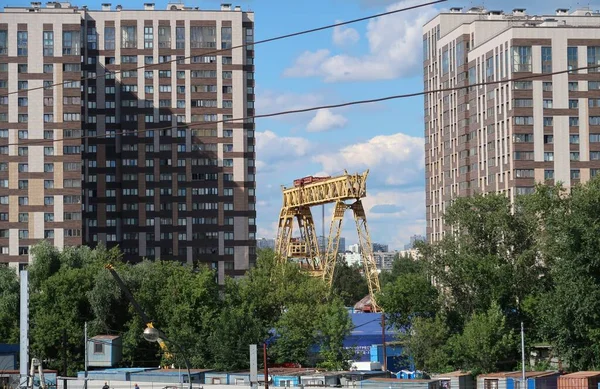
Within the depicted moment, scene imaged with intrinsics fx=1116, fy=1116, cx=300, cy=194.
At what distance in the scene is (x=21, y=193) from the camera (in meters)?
Answer: 136

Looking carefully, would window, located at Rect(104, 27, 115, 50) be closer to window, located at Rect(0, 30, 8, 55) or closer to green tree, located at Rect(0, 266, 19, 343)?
window, located at Rect(0, 30, 8, 55)

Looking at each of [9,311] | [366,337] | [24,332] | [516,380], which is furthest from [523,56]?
[24,332]

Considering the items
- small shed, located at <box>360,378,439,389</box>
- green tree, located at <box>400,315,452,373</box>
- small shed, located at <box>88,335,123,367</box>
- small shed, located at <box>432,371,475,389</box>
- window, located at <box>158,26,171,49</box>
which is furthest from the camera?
window, located at <box>158,26,171,49</box>

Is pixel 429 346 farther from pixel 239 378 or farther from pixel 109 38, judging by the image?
pixel 109 38

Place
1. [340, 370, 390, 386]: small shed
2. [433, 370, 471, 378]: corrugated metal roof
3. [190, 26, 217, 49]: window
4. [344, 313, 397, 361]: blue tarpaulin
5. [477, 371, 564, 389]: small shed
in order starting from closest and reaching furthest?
[477, 371, 564, 389]: small shed, [433, 370, 471, 378]: corrugated metal roof, [340, 370, 390, 386]: small shed, [344, 313, 397, 361]: blue tarpaulin, [190, 26, 217, 49]: window

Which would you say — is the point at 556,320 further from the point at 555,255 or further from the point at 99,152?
the point at 99,152

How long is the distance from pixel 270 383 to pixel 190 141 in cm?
8505

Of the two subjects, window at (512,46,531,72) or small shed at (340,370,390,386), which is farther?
window at (512,46,531,72)

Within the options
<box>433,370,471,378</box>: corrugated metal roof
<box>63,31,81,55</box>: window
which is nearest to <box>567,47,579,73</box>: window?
<box>63,31,81,55</box>: window

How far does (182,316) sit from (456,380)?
27.1 m

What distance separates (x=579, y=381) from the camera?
6975cm

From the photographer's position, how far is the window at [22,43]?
13950cm

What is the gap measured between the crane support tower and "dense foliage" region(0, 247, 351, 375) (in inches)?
560

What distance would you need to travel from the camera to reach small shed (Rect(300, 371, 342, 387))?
78.9m
